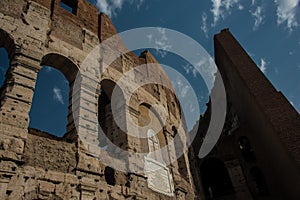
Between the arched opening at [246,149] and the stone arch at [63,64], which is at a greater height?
the stone arch at [63,64]

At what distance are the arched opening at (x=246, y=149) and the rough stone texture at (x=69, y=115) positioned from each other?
5.83 meters

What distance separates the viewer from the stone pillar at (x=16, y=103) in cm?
472

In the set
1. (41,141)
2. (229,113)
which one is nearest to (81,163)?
(41,141)

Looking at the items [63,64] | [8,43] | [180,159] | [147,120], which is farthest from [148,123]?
[8,43]

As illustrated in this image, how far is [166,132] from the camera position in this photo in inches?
418

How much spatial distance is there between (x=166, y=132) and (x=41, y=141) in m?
6.23

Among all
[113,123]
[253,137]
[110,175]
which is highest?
[253,137]

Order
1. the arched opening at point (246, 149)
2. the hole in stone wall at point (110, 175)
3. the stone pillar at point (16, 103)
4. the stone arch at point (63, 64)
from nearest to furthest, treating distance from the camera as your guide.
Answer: the stone pillar at point (16, 103), the hole in stone wall at point (110, 175), the stone arch at point (63, 64), the arched opening at point (246, 149)

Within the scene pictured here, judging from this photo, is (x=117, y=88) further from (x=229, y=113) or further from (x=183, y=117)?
(x=229, y=113)

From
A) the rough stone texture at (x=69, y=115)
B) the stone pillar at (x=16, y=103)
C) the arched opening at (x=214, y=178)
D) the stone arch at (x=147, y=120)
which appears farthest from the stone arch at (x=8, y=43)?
the arched opening at (x=214, y=178)

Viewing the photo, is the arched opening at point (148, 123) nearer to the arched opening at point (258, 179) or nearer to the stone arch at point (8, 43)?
the stone arch at point (8, 43)

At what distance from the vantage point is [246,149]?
1425 cm

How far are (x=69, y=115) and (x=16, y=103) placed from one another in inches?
62.3

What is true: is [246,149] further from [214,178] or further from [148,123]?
[148,123]
